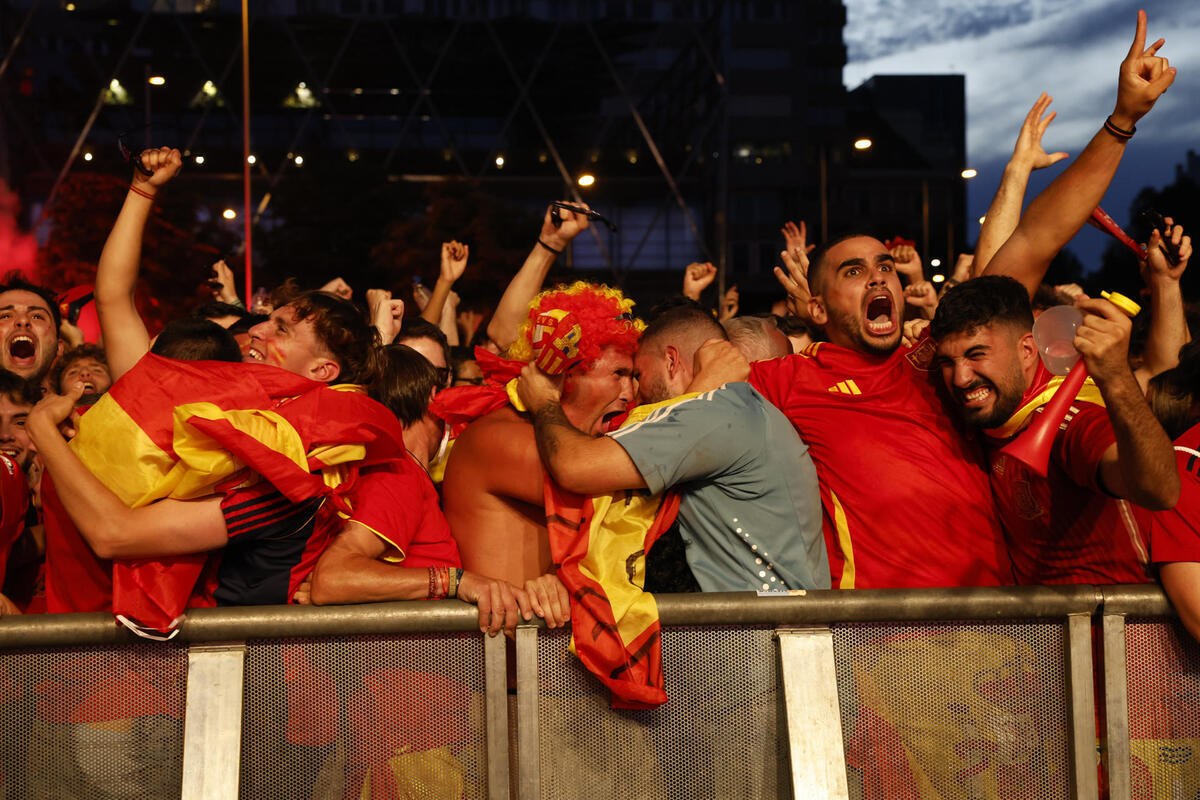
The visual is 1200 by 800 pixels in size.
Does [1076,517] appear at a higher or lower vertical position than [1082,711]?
higher

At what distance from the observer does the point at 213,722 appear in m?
2.53

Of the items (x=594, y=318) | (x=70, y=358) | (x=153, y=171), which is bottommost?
(x=594, y=318)

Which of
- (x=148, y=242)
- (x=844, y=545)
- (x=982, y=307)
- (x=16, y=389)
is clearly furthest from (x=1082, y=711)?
(x=148, y=242)

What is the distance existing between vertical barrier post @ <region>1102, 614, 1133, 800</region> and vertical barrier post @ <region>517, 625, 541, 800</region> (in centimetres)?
143

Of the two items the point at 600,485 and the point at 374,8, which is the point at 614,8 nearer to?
the point at 374,8

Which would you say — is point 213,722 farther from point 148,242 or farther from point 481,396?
point 148,242

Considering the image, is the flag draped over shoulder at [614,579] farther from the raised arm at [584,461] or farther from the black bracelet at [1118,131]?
the black bracelet at [1118,131]

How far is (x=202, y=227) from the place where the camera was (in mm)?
13852

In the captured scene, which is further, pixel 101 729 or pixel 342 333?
pixel 342 333

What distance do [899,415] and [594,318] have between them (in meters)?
1.01

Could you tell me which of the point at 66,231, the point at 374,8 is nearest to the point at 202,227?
the point at 66,231

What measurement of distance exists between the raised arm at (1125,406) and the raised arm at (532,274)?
107 inches

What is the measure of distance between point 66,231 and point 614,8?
8095mm

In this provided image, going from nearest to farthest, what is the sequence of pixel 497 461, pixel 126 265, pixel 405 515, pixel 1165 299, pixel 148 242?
pixel 405 515 → pixel 497 461 → pixel 126 265 → pixel 1165 299 → pixel 148 242
